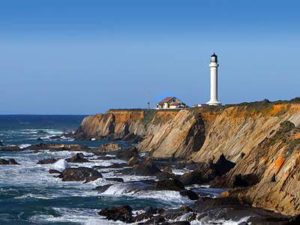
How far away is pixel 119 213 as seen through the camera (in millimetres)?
36031

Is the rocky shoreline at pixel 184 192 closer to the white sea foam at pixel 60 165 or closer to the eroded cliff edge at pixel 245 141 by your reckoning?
the white sea foam at pixel 60 165

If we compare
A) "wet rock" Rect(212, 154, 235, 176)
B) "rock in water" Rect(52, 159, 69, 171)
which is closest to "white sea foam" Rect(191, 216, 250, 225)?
"wet rock" Rect(212, 154, 235, 176)

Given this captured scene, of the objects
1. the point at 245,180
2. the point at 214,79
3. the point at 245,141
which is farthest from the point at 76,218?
the point at 214,79

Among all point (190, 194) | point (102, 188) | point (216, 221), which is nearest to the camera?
point (216, 221)

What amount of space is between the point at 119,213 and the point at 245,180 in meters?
11.2

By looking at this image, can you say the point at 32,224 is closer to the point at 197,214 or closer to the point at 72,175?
the point at 197,214

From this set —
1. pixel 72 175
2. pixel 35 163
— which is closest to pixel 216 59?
pixel 35 163

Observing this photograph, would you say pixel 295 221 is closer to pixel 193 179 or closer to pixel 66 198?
pixel 66 198

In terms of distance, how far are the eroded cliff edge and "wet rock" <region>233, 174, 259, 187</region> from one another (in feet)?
1.21

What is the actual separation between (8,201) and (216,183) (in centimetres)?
1504

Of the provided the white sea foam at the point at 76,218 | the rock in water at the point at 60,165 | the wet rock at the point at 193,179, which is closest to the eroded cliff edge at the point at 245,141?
the wet rock at the point at 193,179

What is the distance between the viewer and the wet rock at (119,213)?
35.3 meters

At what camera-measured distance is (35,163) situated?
226 ft

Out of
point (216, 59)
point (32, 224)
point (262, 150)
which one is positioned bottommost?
point (32, 224)
